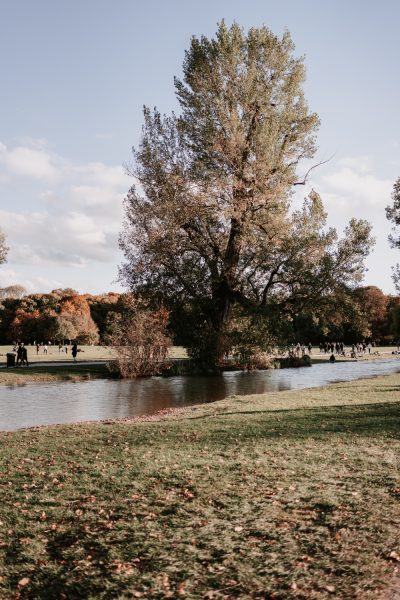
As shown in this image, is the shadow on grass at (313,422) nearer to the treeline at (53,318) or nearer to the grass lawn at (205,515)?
the grass lawn at (205,515)

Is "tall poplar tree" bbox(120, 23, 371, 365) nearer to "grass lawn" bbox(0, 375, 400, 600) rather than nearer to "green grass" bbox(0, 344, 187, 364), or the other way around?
"green grass" bbox(0, 344, 187, 364)

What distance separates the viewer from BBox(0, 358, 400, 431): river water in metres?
21.0

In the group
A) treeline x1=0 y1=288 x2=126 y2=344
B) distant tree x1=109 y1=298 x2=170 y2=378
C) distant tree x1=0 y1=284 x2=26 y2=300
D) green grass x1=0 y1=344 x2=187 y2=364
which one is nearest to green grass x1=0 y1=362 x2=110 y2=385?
green grass x1=0 y1=344 x2=187 y2=364

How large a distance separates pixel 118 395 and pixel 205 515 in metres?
21.3

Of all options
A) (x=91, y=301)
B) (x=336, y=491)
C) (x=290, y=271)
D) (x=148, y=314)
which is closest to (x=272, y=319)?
(x=290, y=271)

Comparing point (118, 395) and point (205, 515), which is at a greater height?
point (205, 515)

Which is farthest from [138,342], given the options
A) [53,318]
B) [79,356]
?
[53,318]

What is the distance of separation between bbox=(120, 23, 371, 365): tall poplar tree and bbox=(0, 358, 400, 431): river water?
5.89 m

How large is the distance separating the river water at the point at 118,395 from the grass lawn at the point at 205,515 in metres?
7.77

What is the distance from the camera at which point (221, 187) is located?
35750 millimetres

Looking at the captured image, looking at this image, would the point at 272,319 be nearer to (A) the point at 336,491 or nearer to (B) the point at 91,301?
(A) the point at 336,491

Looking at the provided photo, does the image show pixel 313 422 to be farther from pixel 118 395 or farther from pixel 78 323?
pixel 78 323

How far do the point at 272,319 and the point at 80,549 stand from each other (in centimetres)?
3757

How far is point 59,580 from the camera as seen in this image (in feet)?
18.7
